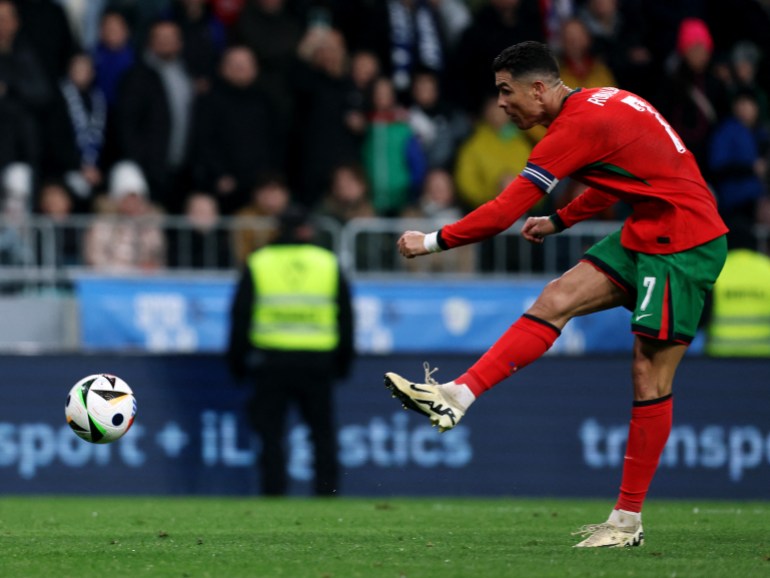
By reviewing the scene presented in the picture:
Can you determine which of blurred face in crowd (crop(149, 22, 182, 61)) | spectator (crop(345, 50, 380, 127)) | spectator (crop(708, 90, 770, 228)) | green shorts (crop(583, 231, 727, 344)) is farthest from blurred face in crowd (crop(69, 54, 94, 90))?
green shorts (crop(583, 231, 727, 344))

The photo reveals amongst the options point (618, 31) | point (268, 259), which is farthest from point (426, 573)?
point (618, 31)

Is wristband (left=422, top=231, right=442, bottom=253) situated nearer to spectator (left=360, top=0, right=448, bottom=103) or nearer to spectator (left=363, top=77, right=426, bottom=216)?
spectator (left=363, top=77, right=426, bottom=216)

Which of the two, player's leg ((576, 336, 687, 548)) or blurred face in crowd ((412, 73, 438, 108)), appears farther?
blurred face in crowd ((412, 73, 438, 108))

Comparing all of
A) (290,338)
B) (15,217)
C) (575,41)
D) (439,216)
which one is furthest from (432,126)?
(290,338)

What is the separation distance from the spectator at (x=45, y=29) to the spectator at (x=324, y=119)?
244 cm

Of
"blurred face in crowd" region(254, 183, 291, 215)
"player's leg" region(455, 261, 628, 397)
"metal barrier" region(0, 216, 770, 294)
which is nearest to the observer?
"player's leg" region(455, 261, 628, 397)

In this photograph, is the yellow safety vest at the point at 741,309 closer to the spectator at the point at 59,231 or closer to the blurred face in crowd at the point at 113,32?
the spectator at the point at 59,231

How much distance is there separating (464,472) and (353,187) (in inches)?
132

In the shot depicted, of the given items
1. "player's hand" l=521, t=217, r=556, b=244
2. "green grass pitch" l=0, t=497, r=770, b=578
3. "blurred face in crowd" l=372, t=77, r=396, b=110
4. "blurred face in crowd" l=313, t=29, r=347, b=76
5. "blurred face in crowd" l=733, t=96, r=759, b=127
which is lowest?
"green grass pitch" l=0, t=497, r=770, b=578

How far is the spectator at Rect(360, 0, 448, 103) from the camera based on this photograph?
17.2 metres

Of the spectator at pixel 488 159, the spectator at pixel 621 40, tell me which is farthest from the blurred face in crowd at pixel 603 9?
the spectator at pixel 488 159

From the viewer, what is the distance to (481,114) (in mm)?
17109

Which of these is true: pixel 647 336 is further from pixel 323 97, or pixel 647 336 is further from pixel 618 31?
pixel 618 31

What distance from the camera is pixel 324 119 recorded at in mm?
16344
